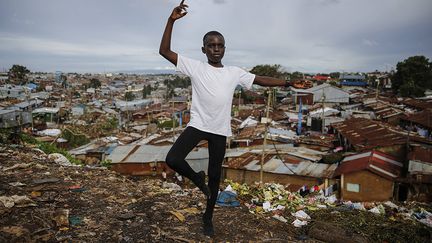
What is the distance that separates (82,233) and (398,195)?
32.1 ft

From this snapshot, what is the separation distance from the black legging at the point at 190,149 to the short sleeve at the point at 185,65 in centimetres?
43

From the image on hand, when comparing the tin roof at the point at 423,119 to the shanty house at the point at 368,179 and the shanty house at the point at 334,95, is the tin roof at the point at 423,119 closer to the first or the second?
the shanty house at the point at 368,179

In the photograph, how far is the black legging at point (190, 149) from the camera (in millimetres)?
2207

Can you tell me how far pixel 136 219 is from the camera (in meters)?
2.79

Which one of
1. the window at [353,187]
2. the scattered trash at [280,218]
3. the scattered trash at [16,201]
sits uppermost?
the scattered trash at [16,201]

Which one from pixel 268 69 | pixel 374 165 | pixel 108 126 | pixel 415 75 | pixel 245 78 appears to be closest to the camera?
pixel 245 78

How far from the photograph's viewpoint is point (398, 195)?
9305 millimetres

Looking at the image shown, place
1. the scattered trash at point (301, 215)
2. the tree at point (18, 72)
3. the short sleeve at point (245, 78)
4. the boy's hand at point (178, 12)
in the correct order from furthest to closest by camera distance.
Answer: the tree at point (18, 72), the scattered trash at point (301, 215), the short sleeve at point (245, 78), the boy's hand at point (178, 12)

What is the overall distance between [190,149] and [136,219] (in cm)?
104

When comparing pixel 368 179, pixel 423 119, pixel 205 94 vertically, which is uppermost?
pixel 205 94

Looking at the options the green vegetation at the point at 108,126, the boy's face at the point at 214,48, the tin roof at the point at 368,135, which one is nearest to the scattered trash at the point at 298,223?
the boy's face at the point at 214,48

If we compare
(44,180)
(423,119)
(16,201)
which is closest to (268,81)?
(16,201)

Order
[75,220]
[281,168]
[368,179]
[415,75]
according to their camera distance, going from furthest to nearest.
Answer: [415,75] < [281,168] < [368,179] < [75,220]

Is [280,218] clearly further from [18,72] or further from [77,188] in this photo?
[18,72]
